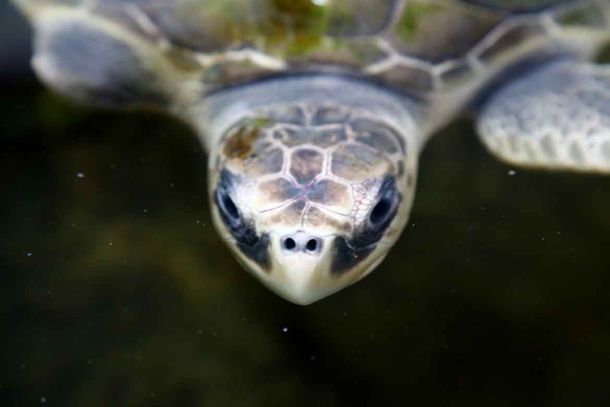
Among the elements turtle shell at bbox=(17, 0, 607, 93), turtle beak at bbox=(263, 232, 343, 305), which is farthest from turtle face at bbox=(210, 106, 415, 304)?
turtle shell at bbox=(17, 0, 607, 93)

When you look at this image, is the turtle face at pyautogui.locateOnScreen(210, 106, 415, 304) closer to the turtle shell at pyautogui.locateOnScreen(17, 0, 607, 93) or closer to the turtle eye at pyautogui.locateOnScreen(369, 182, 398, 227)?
the turtle eye at pyautogui.locateOnScreen(369, 182, 398, 227)

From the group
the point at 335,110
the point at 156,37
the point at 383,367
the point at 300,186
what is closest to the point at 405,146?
the point at 335,110

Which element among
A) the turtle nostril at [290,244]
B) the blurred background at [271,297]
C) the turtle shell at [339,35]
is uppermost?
the turtle shell at [339,35]

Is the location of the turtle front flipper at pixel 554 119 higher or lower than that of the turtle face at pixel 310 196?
higher

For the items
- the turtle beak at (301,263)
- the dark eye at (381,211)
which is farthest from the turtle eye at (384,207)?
the turtle beak at (301,263)

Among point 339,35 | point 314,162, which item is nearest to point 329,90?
point 339,35

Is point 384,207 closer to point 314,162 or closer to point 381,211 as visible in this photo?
point 381,211

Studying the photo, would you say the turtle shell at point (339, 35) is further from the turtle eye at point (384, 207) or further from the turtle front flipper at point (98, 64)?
the turtle eye at point (384, 207)
